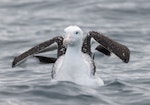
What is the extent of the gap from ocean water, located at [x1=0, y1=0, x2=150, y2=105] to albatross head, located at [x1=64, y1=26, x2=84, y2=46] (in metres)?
0.78

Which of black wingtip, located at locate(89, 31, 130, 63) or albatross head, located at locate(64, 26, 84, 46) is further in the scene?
black wingtip, located at locate(89, 31, 130, 63)

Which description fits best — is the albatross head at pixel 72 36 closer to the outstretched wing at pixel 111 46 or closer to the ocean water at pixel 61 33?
the outstretched wing at pixel 111 46

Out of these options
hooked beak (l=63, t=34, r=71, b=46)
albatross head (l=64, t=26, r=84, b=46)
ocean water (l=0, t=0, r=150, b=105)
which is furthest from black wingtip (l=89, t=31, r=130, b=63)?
hooked beak (l=63, t=34, r=71, b=46)

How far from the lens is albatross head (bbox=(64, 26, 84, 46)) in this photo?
11.9 m

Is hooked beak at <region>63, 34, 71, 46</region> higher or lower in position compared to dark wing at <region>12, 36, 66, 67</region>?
higher

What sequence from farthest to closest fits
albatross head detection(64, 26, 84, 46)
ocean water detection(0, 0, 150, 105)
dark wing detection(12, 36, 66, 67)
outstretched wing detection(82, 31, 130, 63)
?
dark wing detection(12, 36, 66, 67) < outstretched wing detection(82, 31, 130, 63) < albatross head detection(64, 26, 84, 46) < ocean water detection(0, 0, 150, 105)

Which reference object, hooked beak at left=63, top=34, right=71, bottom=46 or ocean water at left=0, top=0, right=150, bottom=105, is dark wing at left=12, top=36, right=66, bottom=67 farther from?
hooked beak at left=63, top=34, right=71, bottom=46

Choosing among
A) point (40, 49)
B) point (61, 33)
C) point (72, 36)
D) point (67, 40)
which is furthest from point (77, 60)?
point (61, 33)

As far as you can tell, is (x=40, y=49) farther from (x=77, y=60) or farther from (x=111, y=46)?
(x=111, y=46)

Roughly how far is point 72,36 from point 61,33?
281 inches

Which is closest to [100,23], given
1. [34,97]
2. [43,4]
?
[43,4]

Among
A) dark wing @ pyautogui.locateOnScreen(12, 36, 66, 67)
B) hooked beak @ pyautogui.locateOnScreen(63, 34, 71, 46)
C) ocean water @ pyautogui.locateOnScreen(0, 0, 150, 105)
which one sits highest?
hooked beak @ pyautogui.locateOnScreen(63, 34, 71, 46)

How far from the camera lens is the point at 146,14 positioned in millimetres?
20938

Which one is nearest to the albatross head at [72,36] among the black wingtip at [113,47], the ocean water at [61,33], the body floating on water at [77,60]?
the body floating on water at [77,60]
